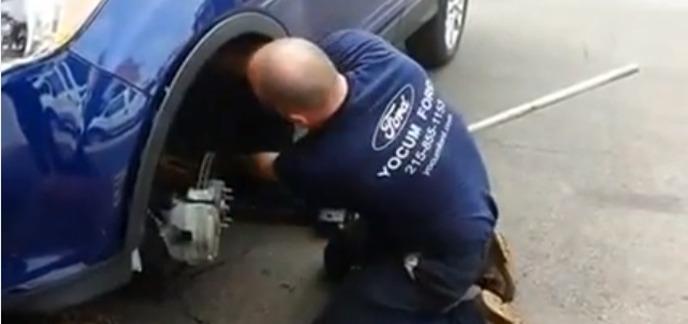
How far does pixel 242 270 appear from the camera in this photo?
443cm

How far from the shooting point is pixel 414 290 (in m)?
3.72

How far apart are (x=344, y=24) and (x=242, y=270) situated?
0.86 metres

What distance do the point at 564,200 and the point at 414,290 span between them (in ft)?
5.01

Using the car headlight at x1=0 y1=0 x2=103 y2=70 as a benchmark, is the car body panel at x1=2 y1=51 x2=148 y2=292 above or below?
below

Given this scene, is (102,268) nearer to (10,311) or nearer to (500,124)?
(10,311)

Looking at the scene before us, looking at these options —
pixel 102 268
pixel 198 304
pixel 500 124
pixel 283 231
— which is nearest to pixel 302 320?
pixel 198 304

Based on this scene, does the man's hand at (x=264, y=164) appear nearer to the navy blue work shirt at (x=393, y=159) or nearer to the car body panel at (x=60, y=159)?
the navy blue work shirt at (x=393, y=159)

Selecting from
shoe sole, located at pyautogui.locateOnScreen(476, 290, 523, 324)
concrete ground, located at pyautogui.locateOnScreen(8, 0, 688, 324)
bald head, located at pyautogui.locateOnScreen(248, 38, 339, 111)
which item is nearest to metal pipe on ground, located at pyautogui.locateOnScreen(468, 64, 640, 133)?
concrete ground, located at pyautogui.locateOnScreen(8, 0, 688, 324)

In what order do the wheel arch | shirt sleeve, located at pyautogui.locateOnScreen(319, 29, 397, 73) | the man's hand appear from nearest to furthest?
the wheel arch → shirt sleeve, located at pyautogui.locateOnScreen(319, 29, 397, 73) → the man's hand

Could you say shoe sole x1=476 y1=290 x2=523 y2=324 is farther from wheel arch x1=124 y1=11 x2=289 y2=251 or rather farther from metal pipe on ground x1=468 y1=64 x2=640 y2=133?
metal pipe on ground x1=468 y1=64 x2=640 y2=133

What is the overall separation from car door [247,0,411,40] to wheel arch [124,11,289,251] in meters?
0.22

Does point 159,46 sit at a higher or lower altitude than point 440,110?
higher

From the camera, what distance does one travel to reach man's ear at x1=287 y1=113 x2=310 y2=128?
11.4 ft

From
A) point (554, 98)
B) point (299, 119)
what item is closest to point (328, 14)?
point (299, 119)
